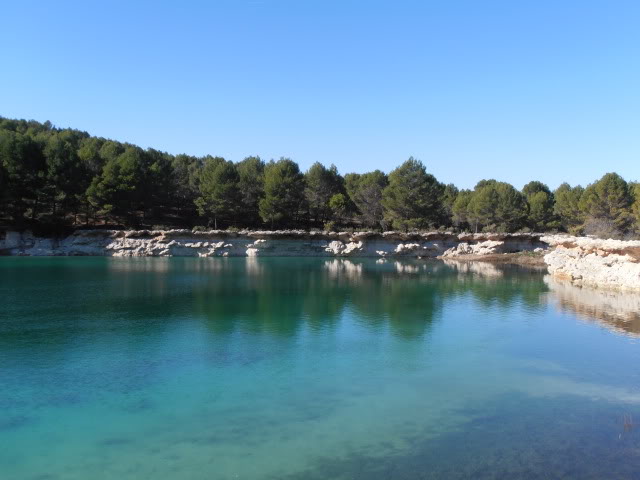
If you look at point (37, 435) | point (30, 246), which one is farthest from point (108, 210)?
point (37, 435)

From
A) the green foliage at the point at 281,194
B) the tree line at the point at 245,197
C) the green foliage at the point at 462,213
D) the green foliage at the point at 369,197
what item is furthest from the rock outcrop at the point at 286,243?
the green foliage at the point at 462,213

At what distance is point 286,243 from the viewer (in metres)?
49.1

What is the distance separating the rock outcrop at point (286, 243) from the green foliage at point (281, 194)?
190 inches

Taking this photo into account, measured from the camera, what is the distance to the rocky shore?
43.3 m

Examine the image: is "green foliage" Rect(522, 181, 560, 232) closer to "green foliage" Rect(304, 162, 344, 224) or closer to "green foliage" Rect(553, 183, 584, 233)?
"green foliage" Rect(553, 183, 584, 233)

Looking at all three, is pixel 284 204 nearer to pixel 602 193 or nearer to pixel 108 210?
pixel 108 210

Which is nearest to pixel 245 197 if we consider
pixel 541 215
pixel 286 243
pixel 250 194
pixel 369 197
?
pixel 250 194

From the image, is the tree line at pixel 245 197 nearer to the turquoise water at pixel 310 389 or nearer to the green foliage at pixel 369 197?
the green foliage at pixel 369 197

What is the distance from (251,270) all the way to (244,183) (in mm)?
22448

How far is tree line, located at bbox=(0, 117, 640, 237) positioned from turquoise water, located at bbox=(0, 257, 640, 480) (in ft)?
83.5

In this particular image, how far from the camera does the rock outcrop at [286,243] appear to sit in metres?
45.0

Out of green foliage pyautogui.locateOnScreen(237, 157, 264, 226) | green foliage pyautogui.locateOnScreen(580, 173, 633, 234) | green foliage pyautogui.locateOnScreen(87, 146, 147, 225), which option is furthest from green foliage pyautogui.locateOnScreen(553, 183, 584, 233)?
green foliage pyautogui.locateOnScreen(87, 146, 147, 225)

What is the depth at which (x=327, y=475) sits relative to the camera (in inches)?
278

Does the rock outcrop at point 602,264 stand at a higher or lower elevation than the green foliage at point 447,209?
lower
